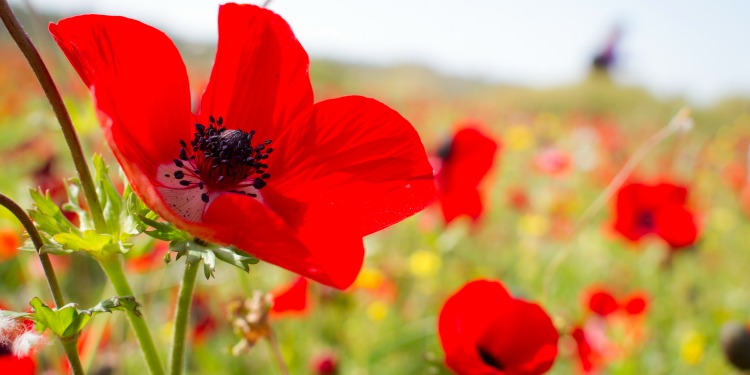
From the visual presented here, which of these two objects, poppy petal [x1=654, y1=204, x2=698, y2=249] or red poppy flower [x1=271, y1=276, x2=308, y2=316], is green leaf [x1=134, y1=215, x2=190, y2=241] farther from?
poppy petal [x1=654, y1=204, x2=698, y2=249]

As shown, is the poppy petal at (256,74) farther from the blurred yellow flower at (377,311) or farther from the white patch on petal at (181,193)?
the blurred yellow flower at (377,311)

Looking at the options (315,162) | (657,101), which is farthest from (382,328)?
(657,101)

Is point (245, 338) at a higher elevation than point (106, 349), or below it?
higher

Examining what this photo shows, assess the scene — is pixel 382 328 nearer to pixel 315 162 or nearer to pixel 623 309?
pixel 623 309

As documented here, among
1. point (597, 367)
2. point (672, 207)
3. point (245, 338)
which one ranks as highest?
point (245, 338)

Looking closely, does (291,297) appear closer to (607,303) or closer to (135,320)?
(135,320)

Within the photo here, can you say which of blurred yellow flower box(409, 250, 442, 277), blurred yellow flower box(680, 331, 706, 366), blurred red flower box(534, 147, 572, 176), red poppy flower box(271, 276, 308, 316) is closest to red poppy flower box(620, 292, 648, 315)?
blurred yellow flower box(680, 331, 706, 366)

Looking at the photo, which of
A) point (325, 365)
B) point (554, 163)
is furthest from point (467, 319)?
point (554, 163)

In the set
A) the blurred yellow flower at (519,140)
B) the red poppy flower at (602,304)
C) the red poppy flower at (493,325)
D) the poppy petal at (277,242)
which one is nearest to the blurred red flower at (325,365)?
the red poppy flower at (602,304)
